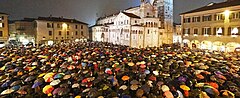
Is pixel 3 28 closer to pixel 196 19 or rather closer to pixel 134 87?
pixel 196 19

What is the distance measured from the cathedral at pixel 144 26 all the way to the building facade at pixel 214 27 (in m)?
12.5

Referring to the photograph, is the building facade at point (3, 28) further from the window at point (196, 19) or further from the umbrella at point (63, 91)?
the window at point (196, 19)

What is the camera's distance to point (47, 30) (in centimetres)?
5534

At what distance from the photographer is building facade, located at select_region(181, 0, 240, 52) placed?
97.1ft

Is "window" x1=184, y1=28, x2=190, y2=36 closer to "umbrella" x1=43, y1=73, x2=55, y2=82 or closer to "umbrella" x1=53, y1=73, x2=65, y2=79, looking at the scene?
"umbrella" x1=53, y1=73, x2=65, y2=79

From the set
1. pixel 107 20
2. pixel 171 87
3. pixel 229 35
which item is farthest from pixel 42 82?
pixel 107 20

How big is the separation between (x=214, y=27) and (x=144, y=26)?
20590mm

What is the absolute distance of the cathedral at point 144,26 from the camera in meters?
50.4

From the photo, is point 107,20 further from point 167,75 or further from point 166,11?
point 167,75

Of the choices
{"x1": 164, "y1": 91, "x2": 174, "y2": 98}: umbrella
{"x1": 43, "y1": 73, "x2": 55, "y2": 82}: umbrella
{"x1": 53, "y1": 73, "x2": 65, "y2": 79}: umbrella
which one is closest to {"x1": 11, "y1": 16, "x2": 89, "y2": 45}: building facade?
{"x1": 43, "y1": 73, "x2": 55, "y2": 82}: umbrella

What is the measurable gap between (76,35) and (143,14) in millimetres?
22329

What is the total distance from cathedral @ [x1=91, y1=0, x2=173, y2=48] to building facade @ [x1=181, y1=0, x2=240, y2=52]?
1248 cm

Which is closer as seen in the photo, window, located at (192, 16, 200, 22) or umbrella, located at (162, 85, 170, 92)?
umbrella, located at (162, 85, 170, 92)

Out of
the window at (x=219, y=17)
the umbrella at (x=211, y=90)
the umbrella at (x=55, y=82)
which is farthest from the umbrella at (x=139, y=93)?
the window at (x=219, y=17)
